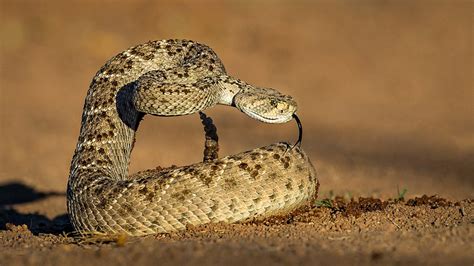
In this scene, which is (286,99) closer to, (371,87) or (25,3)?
(371,87)

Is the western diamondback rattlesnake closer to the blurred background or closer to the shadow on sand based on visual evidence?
the shadow on sand

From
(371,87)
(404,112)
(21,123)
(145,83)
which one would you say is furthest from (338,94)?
(145,83)

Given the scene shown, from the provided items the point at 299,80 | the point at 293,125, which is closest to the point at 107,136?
the point at 293,125

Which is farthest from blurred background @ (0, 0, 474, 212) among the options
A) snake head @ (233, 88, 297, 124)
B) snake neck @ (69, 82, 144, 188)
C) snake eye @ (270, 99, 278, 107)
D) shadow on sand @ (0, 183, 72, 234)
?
snake neck @ (69, 82, 144, 188)

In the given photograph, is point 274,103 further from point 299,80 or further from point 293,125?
point 299,80

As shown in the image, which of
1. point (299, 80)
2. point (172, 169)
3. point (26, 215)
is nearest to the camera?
point (172, 169)

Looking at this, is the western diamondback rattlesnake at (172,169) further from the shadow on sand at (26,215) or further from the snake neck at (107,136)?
the shadow on sand at (26,215)
